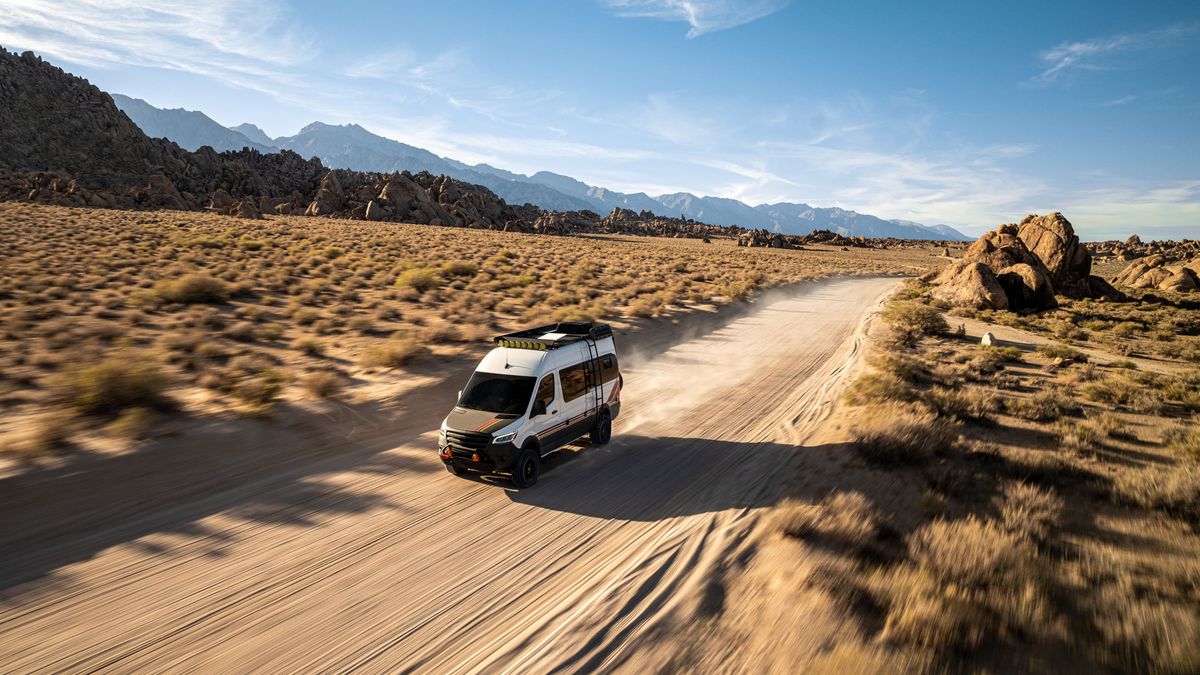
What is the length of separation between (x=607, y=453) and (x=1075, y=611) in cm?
669

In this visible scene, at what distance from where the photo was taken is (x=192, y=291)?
62.9 feet

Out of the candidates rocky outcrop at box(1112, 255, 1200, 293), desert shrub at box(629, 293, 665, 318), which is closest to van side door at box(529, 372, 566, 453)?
desert shrub at box(629, 293, 665, 318)

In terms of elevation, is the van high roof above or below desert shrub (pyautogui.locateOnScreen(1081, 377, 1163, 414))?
above

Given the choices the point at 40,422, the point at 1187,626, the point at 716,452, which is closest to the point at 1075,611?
the point at 1187,626

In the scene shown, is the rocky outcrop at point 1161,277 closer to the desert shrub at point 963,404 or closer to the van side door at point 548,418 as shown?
the desert shrub at point 963,404

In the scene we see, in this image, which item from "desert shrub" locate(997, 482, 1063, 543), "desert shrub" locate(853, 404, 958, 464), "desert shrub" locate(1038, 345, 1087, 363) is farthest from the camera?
"desert shrub" locate(1038, 345, 1087, 363)

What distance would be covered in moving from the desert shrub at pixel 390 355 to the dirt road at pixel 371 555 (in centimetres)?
322

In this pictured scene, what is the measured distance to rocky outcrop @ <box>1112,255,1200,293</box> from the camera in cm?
4253

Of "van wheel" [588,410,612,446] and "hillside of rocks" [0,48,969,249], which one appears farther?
"hillside of rocks" [0,48,969,249]

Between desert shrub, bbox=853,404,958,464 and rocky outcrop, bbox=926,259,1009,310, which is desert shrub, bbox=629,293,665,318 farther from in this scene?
rocky outcrop, bbox=926,259,1009,310

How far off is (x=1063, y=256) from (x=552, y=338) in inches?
1569

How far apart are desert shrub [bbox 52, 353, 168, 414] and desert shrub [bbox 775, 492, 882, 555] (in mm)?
11161

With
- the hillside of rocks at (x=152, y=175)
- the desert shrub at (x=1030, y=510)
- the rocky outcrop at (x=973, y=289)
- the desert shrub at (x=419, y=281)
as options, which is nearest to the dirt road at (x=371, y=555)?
Answer: the desert shrub at (x=1030, y=510)

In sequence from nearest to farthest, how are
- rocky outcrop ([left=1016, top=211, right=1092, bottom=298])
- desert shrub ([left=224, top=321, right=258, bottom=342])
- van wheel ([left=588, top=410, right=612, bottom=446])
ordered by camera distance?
1. van wheel ([left=588, top=410, right=612, bottom=446])
2. desert shrub ([left=224, top=321, right=258, bottom=342])
3. rocky outcrop ([left=1016, top=211, right=1092, bottom=298])
